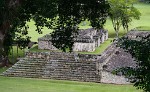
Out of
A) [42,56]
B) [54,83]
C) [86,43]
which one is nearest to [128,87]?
[54,83]

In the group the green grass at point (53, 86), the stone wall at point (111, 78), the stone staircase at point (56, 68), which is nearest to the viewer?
the green grass at point (53, 86)

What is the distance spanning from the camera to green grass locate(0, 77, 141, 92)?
1780 centimetres

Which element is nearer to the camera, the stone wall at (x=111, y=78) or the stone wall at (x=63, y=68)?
the stone wall at (x=111, y=78)

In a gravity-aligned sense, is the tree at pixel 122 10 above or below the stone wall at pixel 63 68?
above

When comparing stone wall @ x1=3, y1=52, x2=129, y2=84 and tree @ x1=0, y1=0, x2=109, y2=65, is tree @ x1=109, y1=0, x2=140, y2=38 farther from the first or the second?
tree @ x1=0, y1=0, x2=109, y2=65

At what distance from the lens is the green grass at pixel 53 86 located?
58.4 ft

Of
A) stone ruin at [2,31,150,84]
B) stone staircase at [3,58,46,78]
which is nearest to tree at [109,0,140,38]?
stone ruin at [2,31,150,84]

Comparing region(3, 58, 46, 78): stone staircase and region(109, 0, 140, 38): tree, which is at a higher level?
region(109, 0, 140, 38): tree

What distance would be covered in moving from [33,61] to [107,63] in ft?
14.4

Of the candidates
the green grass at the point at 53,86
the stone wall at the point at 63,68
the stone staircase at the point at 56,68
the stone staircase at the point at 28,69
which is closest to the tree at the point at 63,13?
the green grass at the point at 53,86

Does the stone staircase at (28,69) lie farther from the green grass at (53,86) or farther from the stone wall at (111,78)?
the stone wall at (111,78)

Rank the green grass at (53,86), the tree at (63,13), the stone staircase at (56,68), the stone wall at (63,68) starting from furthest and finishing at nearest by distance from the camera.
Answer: the stone staircase at (56,68)
the stone wall at (63,68)
the green grass at (53,86)
the tree at (63,13)

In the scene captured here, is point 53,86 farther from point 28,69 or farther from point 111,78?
point 28,69

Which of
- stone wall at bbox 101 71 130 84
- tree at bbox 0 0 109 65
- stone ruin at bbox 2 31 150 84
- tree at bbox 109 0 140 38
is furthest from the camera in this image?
tree at bbox 109 0 140 38
